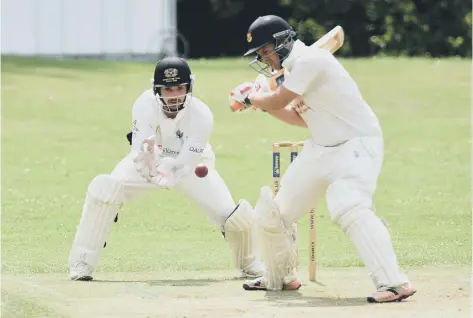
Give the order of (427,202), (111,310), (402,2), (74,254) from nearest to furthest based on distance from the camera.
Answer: (111,310), (74,254), (427,202), (402,2)

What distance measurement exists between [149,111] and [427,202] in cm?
452

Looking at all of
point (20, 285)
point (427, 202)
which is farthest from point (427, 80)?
point (20, 285)

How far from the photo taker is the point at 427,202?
1187 centimetres

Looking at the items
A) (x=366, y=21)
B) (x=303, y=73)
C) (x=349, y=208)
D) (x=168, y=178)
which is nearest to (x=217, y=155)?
(x=168, y=178)

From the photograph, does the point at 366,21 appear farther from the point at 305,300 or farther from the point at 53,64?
the point at 305,300

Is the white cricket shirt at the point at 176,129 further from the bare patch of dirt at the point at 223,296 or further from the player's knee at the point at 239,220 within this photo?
the bare patch of dirt at the point at 223,296

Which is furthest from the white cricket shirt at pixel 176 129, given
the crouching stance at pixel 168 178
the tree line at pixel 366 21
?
the tree line at pixel 366 21

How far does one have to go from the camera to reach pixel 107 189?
794 cm

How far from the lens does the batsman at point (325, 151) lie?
6840mm

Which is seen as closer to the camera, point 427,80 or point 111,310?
point 111,310

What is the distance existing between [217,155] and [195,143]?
634cm

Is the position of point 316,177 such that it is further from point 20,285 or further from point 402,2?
point 402,2

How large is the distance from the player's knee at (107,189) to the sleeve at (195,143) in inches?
16.1

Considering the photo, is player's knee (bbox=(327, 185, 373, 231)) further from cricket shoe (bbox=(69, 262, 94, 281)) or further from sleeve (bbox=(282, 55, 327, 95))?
cricket shoe (bbox=(69, 262, 94, 281))
